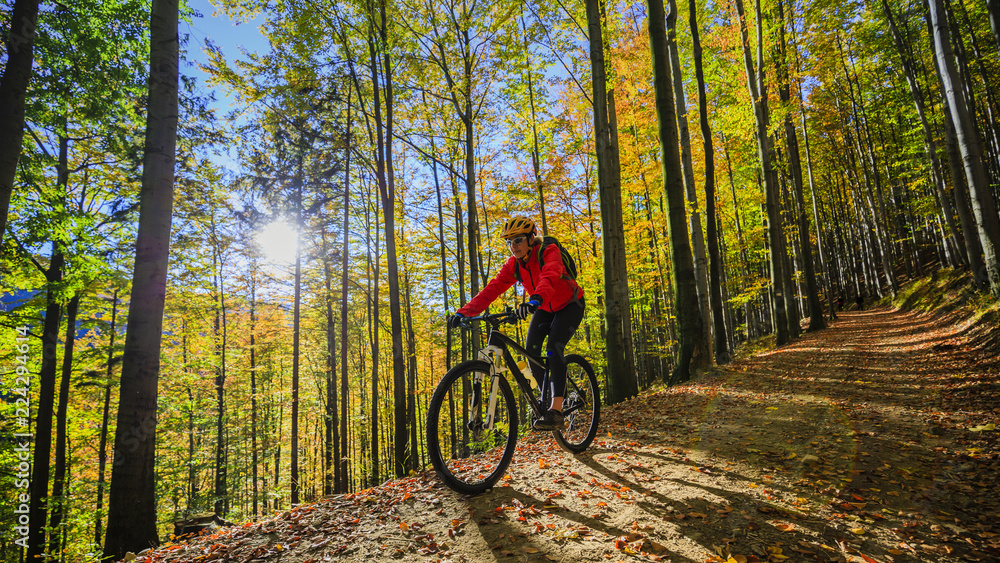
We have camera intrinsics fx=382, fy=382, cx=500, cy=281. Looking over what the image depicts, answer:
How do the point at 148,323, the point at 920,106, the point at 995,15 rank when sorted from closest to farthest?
the point at 148,323
the point at 995,15
the point at 920,106

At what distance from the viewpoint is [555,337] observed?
4000 mm

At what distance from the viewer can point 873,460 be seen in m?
3.51

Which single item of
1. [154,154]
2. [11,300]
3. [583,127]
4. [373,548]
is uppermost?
[583,127]

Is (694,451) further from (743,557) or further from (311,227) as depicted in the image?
(311,227)

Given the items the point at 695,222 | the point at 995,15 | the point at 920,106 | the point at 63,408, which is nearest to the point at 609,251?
the point at 695,222

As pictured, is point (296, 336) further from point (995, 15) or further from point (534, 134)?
point (995, 15)

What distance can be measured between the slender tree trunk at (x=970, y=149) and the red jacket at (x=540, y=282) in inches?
370

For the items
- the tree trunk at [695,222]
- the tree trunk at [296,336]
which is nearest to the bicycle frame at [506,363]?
the tree trunk at [695,222]

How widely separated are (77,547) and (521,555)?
2081 centimetres

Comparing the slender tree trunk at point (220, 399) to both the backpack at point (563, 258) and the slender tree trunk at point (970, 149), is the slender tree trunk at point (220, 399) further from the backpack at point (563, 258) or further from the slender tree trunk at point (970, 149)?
the slender tree trunk at point (970, 149)

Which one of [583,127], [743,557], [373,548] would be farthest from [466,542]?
[583,127]

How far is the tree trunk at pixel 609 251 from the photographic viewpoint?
814cm

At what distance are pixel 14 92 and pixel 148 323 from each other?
11.0 feet

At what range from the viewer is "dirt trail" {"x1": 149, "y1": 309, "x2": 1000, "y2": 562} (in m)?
2.36
